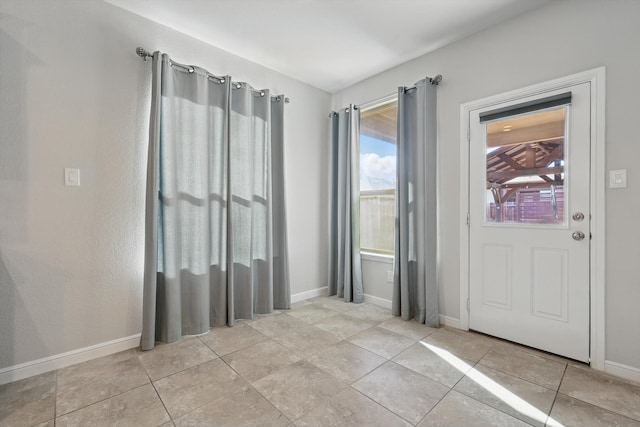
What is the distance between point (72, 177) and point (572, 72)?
368cm

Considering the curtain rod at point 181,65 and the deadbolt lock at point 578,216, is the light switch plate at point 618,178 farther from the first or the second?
the curtain rod at point 181,65

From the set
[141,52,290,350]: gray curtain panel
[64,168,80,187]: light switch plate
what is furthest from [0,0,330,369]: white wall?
[141,52,290,350]: gray curtain panel

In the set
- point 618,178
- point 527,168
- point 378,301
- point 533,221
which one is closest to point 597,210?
point 618,178

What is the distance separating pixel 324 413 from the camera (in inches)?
61.6

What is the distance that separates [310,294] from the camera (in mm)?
3670

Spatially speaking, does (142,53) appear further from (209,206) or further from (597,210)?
(597,210)

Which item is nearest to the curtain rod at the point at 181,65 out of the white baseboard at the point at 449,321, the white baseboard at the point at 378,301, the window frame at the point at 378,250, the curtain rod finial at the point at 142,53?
the curtain rod finial at the point at 142,53

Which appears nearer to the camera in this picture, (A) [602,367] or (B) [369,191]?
(A) [602,367]

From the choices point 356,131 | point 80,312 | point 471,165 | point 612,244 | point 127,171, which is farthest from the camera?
point 356,131

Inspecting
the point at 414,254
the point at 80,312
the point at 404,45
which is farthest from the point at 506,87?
the point at 80,312

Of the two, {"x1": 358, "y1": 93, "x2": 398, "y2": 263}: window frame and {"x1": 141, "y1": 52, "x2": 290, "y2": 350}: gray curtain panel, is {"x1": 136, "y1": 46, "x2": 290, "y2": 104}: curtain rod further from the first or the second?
{"x1": 358, "y1": 93, "x2": 398, "y2": 263}: window frame

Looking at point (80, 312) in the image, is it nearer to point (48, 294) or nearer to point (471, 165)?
point (48, 294)

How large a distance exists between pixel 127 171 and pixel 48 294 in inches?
39.5

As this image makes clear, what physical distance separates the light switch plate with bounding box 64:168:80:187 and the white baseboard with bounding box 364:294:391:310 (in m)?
2.96
